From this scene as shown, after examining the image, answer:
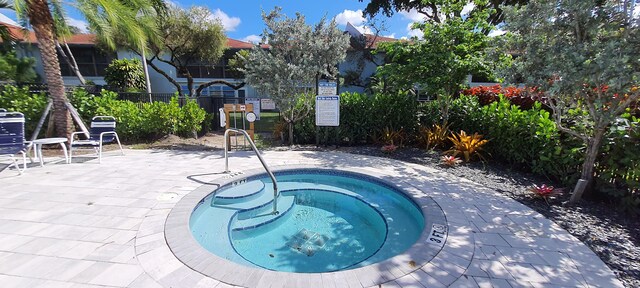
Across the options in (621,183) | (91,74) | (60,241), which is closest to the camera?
(60,241)

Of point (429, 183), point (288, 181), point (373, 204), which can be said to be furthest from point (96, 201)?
point (429, 183)

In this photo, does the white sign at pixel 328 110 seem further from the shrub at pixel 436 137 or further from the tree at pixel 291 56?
the shrub at pixel 436 137

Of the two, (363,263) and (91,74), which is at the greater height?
(91,74)

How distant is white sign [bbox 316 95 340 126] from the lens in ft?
22.2

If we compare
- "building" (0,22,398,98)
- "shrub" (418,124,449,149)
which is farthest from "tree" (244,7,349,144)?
"building" (0,22,398,98)

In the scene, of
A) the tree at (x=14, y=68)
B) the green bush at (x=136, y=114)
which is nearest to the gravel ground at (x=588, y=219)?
the green bush at (x=136, y=114)

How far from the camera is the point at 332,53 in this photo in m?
6.82

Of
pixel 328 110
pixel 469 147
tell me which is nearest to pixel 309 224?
pixel 328 110

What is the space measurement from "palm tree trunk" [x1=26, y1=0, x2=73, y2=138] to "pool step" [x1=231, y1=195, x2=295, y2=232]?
18.9 feet

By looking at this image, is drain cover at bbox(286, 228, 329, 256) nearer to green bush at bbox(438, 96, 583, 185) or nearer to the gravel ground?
the gravel ground

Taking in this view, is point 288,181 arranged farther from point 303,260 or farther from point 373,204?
point 303,260

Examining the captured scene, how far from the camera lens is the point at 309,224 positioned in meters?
3.59

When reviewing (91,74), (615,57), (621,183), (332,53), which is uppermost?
(91,74)

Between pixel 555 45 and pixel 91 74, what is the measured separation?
990 inches
